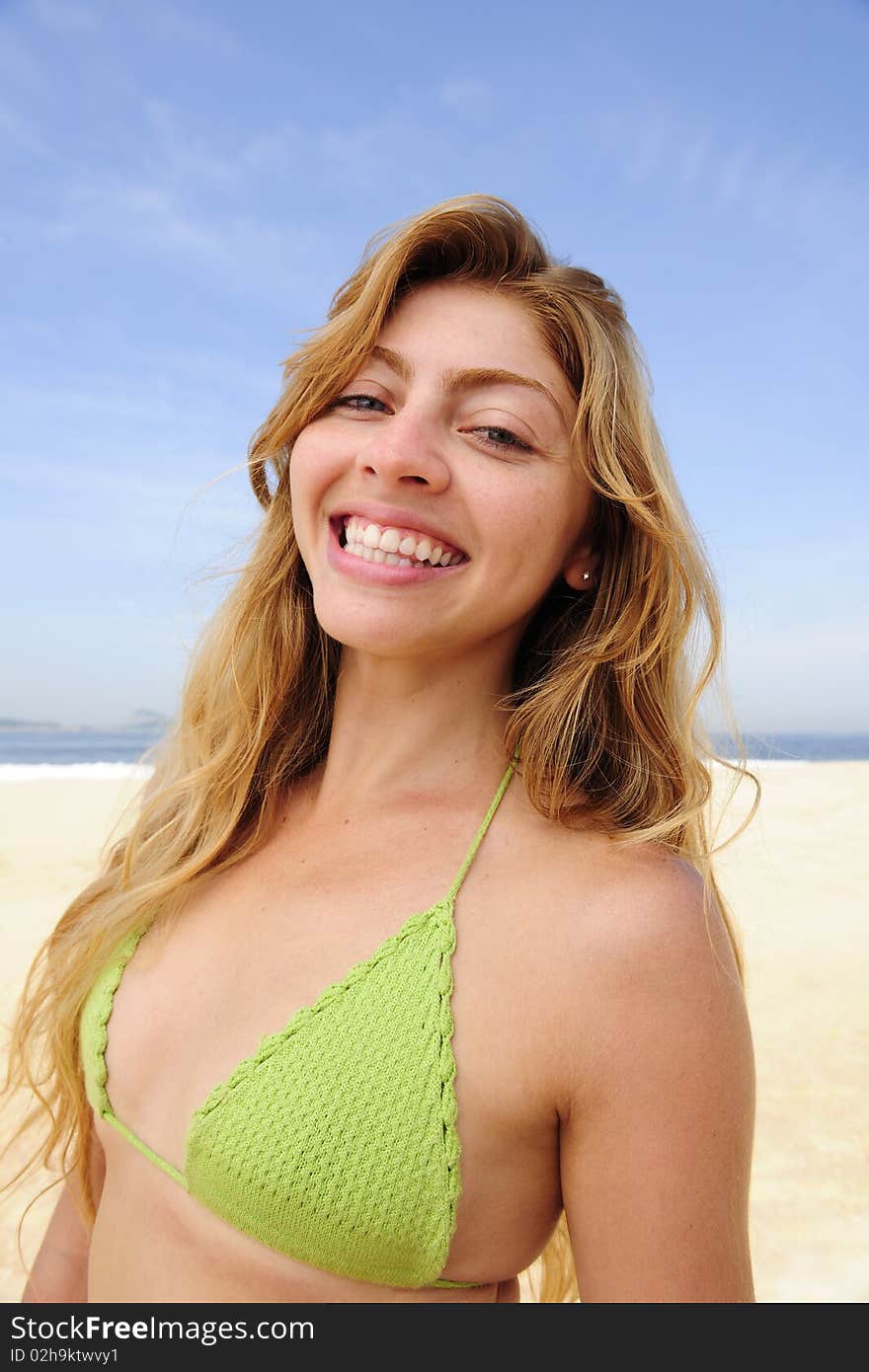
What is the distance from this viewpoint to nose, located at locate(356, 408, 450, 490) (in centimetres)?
163

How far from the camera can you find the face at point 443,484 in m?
1.66

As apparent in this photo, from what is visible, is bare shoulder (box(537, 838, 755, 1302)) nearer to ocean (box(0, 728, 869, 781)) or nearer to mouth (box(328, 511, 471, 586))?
mouth (box(328, 511, 471, 586))

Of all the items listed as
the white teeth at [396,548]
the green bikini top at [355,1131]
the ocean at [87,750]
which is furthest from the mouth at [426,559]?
the ocean at [87,750]

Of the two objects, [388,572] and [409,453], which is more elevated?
[409,453]

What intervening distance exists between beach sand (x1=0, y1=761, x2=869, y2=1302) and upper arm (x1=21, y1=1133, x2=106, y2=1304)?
1.17m

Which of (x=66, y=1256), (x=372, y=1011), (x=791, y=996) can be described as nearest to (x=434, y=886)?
(x=372, y=1011)

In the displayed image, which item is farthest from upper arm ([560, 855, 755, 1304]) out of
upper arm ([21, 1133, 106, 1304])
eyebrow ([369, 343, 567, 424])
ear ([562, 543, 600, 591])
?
upper arm ([21, 1133, 106, 1304])

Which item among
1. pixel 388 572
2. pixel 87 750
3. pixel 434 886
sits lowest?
pixel 87 750

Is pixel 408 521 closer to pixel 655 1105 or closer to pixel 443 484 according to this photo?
pixel 443 484

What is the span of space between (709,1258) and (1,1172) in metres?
3.04

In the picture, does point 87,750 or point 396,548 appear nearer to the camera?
point 396,548

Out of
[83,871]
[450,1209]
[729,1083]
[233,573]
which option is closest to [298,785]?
[233,573]

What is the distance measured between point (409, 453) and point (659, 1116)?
1.01 m

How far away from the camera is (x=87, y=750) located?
94.6 ft
